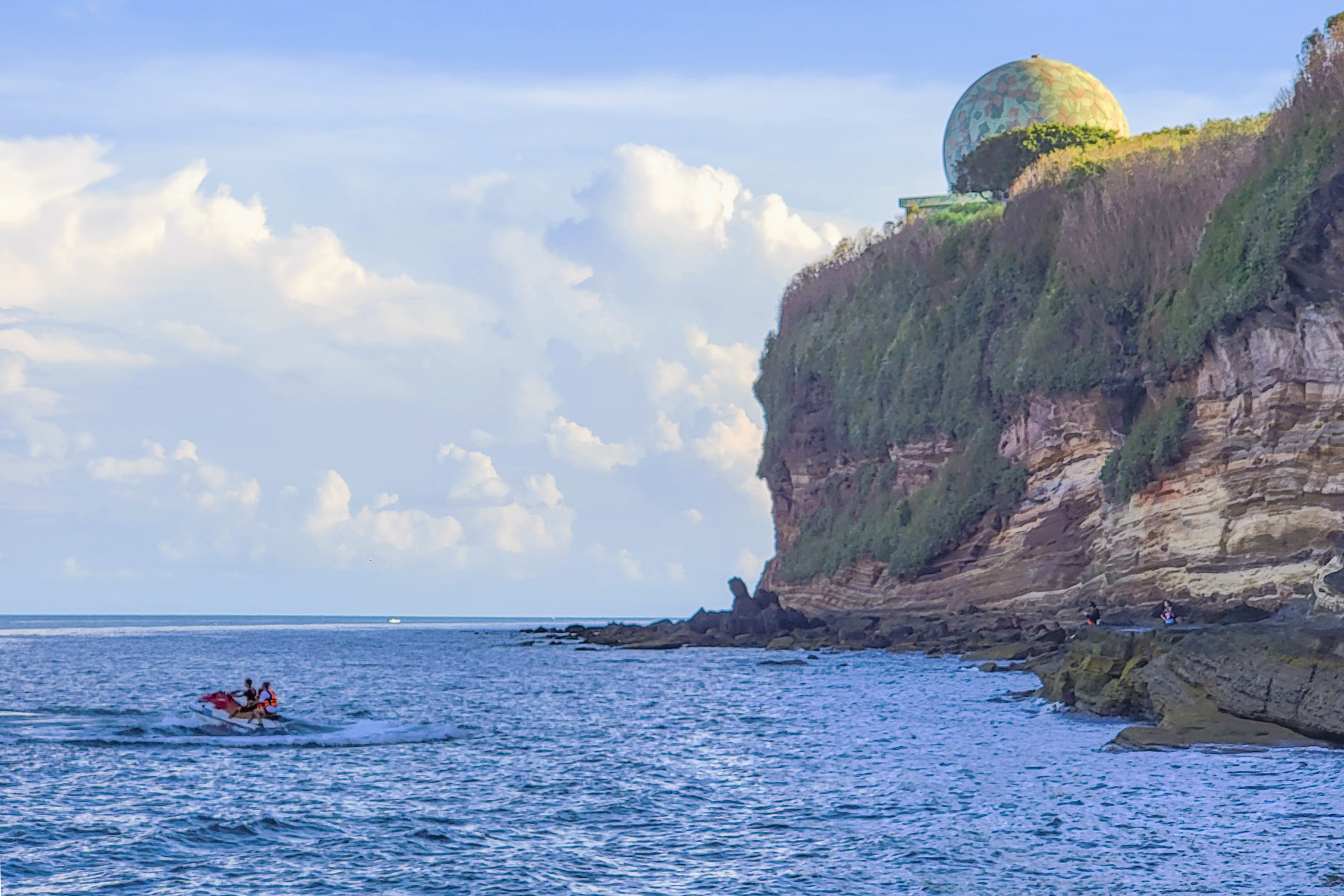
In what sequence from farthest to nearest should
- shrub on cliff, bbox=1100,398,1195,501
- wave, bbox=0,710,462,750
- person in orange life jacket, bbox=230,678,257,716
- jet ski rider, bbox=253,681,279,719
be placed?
shrub on cliff, bbox=1100,398,1195,501, jet ski rider, bbox=253,681,279,719, person in orange life jacket, bbox=230,678,257,716, wave, bbox=0,710,462,750

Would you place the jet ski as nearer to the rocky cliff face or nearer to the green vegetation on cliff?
the rocky cliff face

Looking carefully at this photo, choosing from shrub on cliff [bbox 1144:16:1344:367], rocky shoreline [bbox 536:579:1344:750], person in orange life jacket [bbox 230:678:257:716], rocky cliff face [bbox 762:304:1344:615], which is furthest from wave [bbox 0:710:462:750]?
shrub on cliff [bbox 1144:16:1344:367]

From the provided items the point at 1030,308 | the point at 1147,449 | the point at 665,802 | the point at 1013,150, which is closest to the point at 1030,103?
the point at 1013,150

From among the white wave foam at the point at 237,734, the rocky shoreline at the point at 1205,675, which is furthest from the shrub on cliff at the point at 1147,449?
the white wave foam at the point at 237,734

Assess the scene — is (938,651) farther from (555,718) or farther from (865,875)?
(865,875)

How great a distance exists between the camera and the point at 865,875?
15930 millimetres

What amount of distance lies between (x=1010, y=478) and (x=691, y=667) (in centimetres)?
1591

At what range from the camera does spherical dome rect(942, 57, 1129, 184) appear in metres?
85.5

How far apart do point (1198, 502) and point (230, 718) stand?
102ft

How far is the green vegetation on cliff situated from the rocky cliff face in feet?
2.98

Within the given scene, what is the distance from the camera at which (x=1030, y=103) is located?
281 feet

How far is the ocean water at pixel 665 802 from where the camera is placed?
52.6ft

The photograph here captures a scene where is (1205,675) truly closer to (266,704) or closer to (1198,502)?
(266,704)

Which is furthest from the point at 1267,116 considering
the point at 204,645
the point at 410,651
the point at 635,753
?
the point at 204,645
